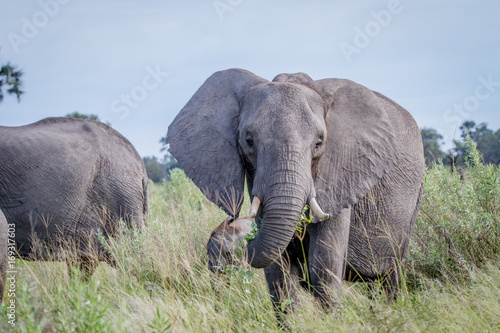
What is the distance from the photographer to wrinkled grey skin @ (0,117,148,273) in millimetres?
6738

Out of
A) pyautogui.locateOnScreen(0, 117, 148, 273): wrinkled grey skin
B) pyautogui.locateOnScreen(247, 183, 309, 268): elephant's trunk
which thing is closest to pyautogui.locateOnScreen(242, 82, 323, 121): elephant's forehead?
pyautogui.locateOnScreen(247, 183, 309, 268): elephant's trunk

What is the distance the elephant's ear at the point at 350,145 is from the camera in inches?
163

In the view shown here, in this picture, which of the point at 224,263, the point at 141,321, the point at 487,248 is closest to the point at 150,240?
the point at 224,263

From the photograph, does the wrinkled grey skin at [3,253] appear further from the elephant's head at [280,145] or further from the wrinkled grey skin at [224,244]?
the wrinkled grey skin at [224,244]

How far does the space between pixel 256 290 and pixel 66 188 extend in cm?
286

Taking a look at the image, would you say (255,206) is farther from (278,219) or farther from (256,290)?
(256,290)

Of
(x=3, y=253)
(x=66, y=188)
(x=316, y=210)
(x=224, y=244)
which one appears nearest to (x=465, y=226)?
(x=224, y=244)

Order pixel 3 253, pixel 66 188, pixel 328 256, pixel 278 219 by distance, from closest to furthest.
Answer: pixel 278 219, pixel 328 256, pixel 3 253, pixel 66 188

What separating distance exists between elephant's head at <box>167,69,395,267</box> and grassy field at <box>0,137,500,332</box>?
2.34 ft

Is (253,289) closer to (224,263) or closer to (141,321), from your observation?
(224,263)

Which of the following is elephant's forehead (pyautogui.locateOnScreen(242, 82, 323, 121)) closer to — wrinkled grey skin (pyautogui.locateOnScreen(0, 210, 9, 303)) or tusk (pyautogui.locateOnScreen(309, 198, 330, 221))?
tusk (pyautogui.locateOnScreen(309, 198, 330, 221))

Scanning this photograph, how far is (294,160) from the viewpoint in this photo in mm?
3674

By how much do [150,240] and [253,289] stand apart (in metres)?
1.40

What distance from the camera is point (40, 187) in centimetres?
680
